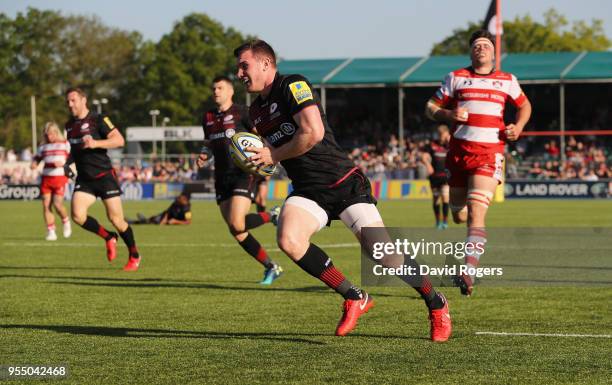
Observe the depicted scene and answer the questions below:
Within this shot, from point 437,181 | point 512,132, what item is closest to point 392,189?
point 437,181

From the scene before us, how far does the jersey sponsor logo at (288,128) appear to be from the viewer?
7051mm

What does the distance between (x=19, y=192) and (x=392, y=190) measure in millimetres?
15964

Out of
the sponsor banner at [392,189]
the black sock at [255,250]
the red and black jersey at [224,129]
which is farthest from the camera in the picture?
the sponsor banner at [392,189]

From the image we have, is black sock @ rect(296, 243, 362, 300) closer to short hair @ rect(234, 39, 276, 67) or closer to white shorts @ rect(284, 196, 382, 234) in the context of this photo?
white shorts @ rect(284, 196, 382, 234)

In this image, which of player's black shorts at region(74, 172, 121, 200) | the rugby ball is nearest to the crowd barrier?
player's black shorts at region(74, 172, 121, 200)

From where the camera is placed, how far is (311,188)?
7.23 m

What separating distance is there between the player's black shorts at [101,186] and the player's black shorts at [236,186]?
6.67 ft

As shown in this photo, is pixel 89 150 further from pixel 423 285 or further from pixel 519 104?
pixel 423 285

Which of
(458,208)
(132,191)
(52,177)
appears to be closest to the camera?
(458,208)

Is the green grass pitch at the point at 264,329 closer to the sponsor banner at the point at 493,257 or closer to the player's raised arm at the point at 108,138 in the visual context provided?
the sponsor banner at the point at 493,257

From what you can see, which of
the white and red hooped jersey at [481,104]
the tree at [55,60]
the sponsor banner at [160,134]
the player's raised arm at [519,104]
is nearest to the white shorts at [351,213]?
the white and red hooped jersey at [481,104]

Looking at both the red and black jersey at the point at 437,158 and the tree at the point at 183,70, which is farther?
the tree at the point at 183,70

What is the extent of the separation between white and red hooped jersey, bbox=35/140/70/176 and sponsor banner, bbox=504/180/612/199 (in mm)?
22620

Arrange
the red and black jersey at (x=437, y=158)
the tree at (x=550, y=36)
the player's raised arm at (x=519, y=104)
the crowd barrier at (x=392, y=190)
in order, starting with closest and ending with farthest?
the player's raised arm at (x=519, y=104) < the red and black jersey at (x=437, y=158) < the crowd barrier at (x=392, y=190) < the tree at (x=550, y=36)
